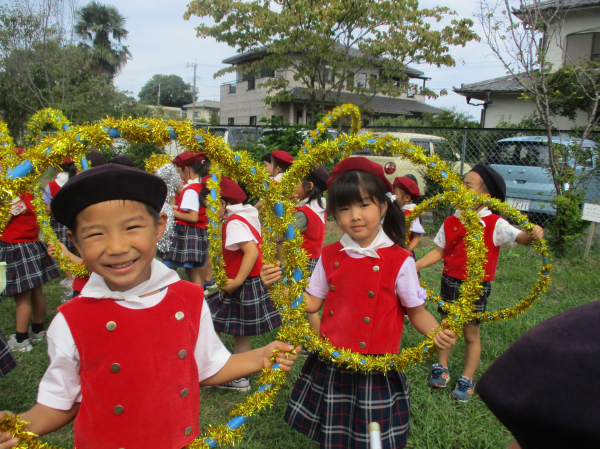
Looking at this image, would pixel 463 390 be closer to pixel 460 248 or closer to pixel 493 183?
pixel 460 248

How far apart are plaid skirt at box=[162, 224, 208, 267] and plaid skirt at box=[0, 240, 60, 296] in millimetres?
1339

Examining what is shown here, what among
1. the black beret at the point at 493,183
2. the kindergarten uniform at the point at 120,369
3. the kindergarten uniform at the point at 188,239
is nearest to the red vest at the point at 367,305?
the kindergarten uniform at the point at 120,369

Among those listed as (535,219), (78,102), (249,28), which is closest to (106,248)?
(535,219)

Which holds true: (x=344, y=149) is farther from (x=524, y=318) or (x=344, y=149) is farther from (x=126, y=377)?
(x=524, y=318)

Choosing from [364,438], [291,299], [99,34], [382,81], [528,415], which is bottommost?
[364,438]

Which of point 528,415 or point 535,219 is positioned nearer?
point 528,415

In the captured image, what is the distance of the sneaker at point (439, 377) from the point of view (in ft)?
10.8

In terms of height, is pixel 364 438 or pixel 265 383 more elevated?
pixel 265 383

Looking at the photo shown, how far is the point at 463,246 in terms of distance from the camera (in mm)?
3262

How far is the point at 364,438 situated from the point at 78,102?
1667 cm

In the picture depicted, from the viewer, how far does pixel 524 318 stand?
4.41 m

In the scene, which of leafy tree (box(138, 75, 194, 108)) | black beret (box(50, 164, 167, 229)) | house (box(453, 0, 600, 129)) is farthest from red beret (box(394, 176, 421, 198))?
leafy tree (box(138, 75, 194, 108))

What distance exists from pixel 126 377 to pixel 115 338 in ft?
0.45

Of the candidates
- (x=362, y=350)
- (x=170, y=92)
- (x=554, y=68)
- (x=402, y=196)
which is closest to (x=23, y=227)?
(x=362, y=350)
